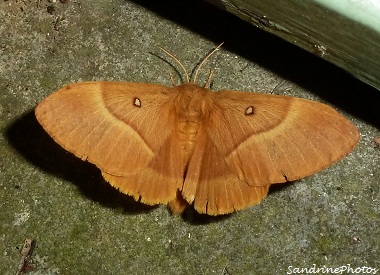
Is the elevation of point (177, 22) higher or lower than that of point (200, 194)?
higher

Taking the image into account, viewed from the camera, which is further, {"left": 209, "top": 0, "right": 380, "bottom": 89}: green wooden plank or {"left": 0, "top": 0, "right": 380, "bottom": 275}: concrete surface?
{"left": 0, "top": 0, "right": 380, "bottom": 275}: concrete surface

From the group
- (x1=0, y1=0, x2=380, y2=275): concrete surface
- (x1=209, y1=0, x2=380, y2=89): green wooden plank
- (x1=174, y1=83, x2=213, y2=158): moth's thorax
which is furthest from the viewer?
(x1=0, y1=0, x2=380, y2=275): concrete surface

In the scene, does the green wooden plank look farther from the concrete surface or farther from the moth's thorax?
the moth's thorax

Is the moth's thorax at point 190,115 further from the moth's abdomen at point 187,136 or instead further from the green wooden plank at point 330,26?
the green wooden plank at point 330,26

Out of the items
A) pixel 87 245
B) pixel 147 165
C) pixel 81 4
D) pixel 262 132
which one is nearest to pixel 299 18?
pixel 262 132

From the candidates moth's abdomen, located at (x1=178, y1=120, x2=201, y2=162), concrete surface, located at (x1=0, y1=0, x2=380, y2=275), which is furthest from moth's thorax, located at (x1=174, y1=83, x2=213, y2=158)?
concrete surface, located at (x1=0, y1=0, x2=380, y2=275)

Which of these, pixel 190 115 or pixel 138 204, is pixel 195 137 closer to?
pixel 190 115

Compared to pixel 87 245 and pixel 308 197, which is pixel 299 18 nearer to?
pixel 308 197

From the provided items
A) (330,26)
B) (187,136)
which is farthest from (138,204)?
(330,26)
